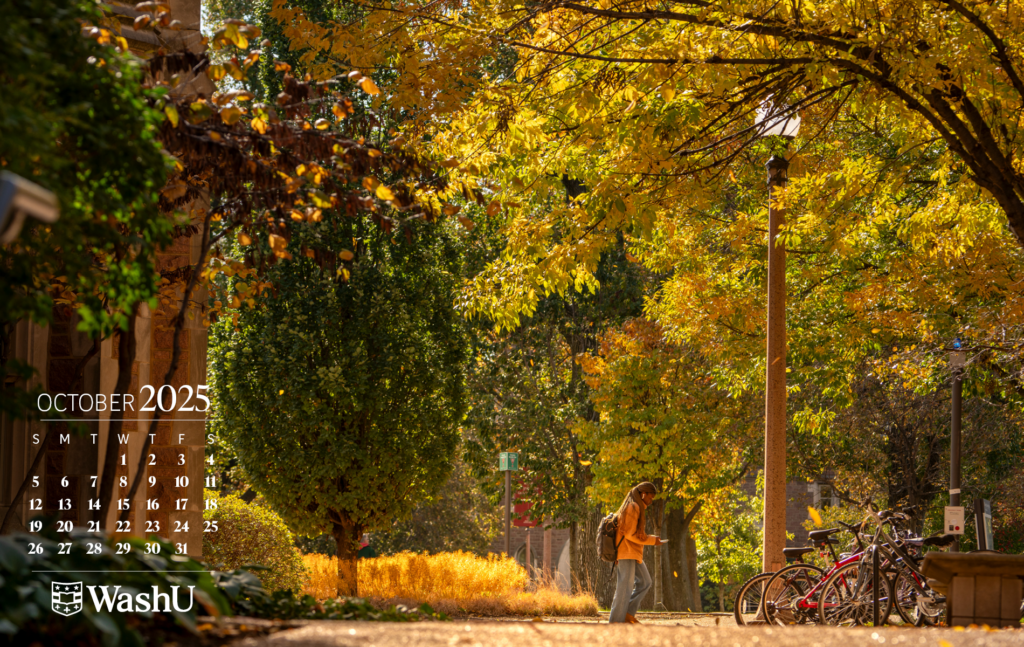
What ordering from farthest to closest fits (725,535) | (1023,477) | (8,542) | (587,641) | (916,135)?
(725,535)
(1023,477)
(916,135)
(587,641)
(8,542)

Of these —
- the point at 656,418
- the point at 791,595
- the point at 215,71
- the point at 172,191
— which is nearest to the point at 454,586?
the point at 656,418

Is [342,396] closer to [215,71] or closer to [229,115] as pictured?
[215,71]

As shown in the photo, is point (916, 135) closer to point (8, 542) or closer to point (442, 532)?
point (8, 542)

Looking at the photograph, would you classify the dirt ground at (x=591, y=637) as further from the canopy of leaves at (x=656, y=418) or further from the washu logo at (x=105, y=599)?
the canopy of leaves at (x=656, y=418)

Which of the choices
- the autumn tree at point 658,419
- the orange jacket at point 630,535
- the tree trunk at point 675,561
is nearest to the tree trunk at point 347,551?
the autumn tree at point 658,419

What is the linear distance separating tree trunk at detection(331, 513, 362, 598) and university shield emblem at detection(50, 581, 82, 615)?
398 inches

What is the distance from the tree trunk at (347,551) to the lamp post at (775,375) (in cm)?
669

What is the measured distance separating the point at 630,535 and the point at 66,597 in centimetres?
656

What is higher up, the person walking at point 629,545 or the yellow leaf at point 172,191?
the yellow leaf at point 172,191

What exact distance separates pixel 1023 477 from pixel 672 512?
7764mm

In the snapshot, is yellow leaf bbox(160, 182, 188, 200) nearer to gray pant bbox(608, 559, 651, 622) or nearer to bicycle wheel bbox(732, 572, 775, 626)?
gray pant bbox(608, 559, 651, 622)

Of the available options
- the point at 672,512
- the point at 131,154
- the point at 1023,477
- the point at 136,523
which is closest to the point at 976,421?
the point at 1023,477

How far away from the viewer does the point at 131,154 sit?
4.57m

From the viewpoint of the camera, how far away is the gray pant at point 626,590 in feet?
33.4
